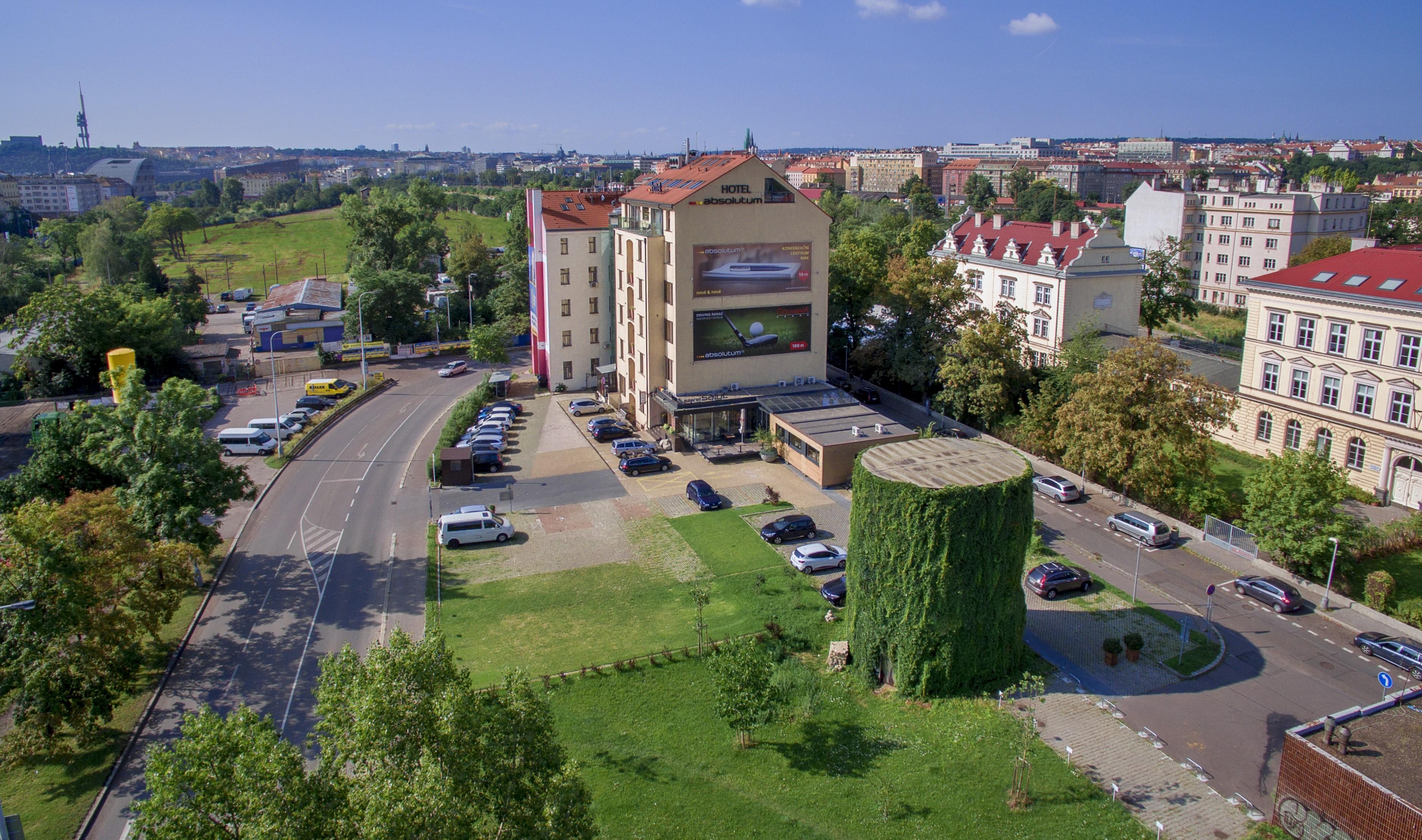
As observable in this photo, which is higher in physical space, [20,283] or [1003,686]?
[20,283]

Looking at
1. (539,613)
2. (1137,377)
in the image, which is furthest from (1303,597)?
(539,613)

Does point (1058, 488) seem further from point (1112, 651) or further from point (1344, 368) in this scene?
point (1344, 368)

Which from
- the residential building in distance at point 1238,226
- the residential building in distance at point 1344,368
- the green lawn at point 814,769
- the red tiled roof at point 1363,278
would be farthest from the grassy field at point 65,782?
the residential building in distance at point 1238,226

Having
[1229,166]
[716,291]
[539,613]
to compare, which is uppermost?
[1229,166]

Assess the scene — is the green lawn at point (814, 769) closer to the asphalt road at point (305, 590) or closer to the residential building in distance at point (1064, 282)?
the asphalt road at point (305, 590)

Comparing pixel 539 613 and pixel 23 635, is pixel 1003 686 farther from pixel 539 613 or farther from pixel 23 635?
pixel 23 635
